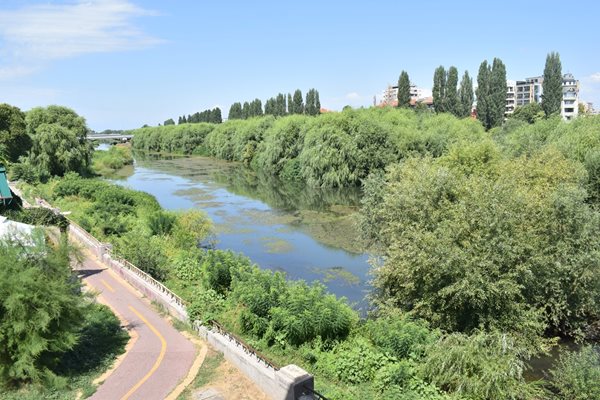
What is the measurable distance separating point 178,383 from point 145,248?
11674 mm

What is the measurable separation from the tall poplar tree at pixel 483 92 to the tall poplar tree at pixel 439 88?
5.93 meters

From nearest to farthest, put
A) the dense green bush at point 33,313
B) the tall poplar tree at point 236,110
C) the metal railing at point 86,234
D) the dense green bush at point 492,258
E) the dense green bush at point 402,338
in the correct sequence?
the dense green bush at point 33,313 < the dense green bush at point 402,338 < the dense green bush at point 492,258 < the metal railing at point 86,234 < the tall poplar tree at point 236,110

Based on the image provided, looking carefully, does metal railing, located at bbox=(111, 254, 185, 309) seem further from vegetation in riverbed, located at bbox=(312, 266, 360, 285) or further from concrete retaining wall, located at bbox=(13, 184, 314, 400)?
vegetation in riverbed, located at bbox=(312, 266, 360, 285)

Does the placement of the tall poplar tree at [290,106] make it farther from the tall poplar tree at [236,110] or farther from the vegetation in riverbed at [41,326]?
the vegetation in riverbed at [41,326]

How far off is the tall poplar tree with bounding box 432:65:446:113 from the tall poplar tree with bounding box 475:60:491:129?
593cm

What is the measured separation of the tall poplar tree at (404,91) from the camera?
273 ft

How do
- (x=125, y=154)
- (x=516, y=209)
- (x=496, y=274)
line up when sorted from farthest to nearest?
1. (x=125, y=154)
2. (x=516, y=209)
3. (x=496, y=274)

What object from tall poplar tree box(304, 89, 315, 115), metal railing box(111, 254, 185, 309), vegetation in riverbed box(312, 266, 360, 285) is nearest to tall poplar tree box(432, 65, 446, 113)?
tall poplar tree box(304, 89, 315, 115)

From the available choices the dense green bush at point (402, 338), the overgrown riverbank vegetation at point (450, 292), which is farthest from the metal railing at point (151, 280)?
the dense green bush at point (402, 338)

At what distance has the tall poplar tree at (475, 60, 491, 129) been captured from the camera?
249ft

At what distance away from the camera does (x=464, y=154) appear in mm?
27578

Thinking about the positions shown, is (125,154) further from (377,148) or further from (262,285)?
(262,285)

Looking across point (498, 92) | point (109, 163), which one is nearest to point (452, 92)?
point (498, 92)

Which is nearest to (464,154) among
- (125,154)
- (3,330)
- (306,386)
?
(306,386)
